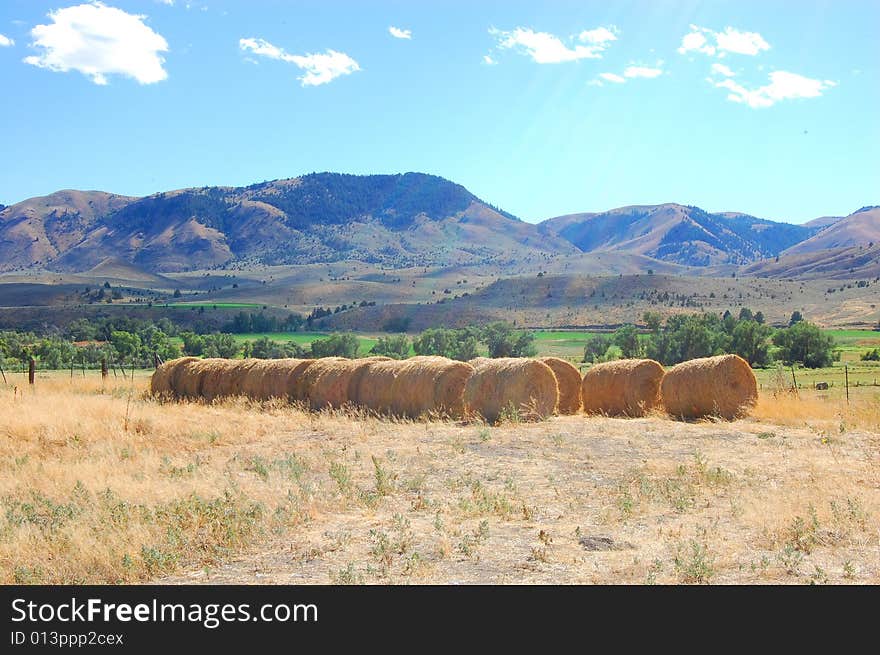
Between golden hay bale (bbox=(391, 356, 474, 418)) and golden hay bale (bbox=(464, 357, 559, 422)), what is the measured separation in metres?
0.50

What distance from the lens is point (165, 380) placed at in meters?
26.6

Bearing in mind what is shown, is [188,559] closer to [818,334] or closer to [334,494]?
[334,494]

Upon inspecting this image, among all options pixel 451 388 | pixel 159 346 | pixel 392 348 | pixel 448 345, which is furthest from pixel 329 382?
pixel 159 346

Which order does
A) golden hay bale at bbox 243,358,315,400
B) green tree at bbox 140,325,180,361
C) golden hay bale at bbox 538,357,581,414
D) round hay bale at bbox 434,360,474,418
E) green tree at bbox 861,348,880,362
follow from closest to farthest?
1. round hay bale at bbox 434,360,474,418
2. golden hay bale at bbox 538,357,581,414
3. golden hay bale at bbox 243,358,315,400
4. green tree at bbox 861,348,880,362
5. green tree at bbox 140,325,180,361

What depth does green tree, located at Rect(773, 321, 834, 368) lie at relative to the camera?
41.7m

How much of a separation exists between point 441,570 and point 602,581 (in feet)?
4.46

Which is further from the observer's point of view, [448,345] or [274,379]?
[448,345]

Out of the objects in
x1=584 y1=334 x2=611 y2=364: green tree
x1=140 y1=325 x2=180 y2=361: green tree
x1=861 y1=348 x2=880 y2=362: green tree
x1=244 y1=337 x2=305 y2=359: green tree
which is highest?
x1=140 y1=325 x2=180 y2=361: green tree

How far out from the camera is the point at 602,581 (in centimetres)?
645

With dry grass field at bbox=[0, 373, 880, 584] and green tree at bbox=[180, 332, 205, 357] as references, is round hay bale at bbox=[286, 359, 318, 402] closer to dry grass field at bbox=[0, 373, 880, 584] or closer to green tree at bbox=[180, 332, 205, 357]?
dry grass field at bbox=[0, 373, 880, 584]

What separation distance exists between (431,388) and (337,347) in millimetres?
27259

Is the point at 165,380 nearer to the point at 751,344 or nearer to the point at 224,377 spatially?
the point at 224,377

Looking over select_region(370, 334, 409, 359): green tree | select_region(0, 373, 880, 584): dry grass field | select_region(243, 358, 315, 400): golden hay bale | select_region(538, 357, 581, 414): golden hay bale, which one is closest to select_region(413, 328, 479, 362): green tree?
select_region(370, 334, 409, 359): green tree

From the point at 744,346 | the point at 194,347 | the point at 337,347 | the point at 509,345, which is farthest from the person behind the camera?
the point at 509,345
